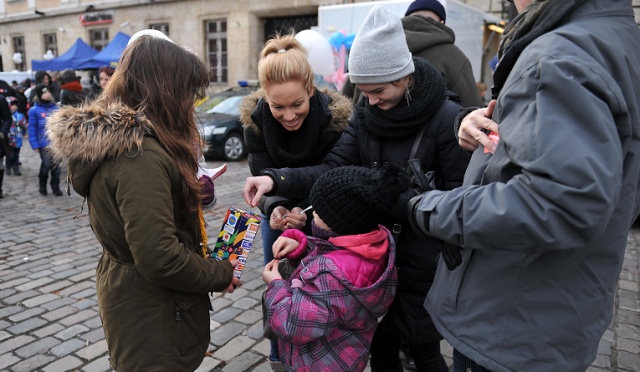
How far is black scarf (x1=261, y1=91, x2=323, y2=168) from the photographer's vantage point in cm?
246

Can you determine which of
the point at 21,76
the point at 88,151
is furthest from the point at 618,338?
the point at 21,76

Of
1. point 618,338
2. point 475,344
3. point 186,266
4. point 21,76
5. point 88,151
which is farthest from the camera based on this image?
point 21,76

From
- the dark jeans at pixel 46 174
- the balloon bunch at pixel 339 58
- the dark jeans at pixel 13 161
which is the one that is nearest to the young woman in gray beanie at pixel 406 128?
the balloon bunch at pixel 339 58

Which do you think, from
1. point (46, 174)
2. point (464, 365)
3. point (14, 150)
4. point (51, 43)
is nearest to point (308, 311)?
point (464, 365)

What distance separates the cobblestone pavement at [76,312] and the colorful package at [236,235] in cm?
126

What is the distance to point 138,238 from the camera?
1542 millimetres

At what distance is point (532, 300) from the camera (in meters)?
1.29

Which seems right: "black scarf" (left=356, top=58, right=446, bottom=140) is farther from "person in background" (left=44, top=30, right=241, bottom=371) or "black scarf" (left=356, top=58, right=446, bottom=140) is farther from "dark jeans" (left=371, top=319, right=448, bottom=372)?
"dark jeans" (left=371, top=319, right=448, bottom=372)

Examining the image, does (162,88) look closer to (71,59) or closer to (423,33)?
(423,33)

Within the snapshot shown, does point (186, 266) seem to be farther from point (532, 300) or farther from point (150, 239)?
point (532, 300)

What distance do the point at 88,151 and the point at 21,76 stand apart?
69.1 ft

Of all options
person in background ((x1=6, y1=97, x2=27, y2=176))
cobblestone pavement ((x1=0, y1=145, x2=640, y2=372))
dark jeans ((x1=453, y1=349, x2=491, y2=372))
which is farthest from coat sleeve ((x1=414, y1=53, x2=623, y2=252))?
person in background ((x1=6, y1=97, x2=27, y2=176))

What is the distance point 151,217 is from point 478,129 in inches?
42.3

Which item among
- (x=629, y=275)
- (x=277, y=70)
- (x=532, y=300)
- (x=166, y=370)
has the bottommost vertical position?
(x=629, y=275)
